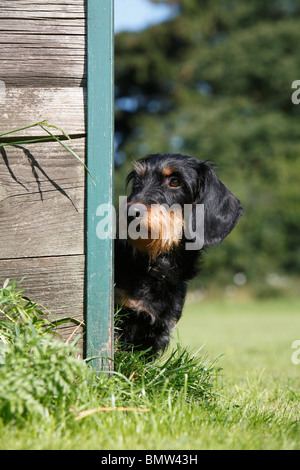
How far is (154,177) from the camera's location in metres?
3.71

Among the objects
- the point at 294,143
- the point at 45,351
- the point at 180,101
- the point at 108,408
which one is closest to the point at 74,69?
the point at 45,351

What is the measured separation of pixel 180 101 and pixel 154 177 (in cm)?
2335

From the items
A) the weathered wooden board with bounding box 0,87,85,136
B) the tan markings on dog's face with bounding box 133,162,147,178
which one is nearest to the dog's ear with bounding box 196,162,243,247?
the tan markings on dog's face with bounding box 133,162,147,178

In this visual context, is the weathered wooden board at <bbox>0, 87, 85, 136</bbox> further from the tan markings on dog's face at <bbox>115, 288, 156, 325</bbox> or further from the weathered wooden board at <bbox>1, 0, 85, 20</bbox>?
the tan markings on dog's face at <bbox>115, 288, 156, 325</bbox>

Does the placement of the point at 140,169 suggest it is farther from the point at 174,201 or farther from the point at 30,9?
the point at 30,9

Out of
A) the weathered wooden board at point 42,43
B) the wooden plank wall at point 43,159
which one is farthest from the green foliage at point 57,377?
the weathered wooden board at point 42,43

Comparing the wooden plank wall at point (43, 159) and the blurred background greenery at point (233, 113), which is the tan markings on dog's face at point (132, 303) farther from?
the blurred background greenery at point (233, 113)

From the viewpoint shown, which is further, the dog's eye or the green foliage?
the dog's eye

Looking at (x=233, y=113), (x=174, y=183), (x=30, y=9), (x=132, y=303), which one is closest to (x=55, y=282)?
(x=132, y=303)

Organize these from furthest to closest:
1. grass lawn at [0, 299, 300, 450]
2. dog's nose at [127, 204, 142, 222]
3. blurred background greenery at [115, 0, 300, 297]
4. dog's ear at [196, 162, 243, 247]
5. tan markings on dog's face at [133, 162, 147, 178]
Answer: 1. blurred background greenery at [115, 0, 300, 297]
2. tan markings on dog's face at [133, 162, 147, 178]
3. dog's ear at [196, 162, 243, 247]
4. dog's nose at [127, 204, 142, 222]
5. grass lawn at [0, 299, 300, 450]

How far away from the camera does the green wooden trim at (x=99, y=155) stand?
110 inches

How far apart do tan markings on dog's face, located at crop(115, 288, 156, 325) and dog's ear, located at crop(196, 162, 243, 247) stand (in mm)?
603

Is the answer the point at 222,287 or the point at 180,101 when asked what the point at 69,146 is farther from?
the point at 180,101

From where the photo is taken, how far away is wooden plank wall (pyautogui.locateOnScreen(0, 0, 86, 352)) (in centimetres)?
281
